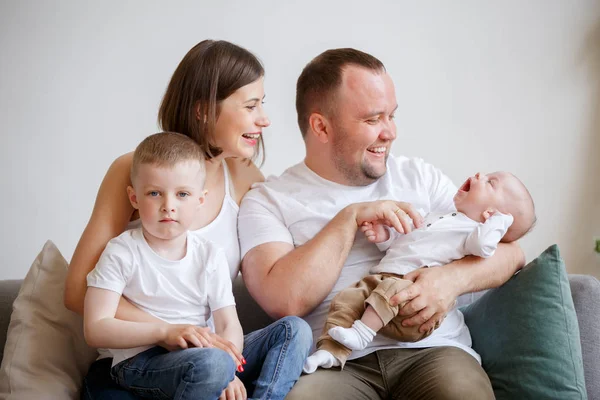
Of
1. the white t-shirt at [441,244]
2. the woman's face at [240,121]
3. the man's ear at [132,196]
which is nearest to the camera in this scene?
the man's ear at [132,196]

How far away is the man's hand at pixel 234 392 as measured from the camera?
176 cm

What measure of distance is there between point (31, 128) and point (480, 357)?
206 cm

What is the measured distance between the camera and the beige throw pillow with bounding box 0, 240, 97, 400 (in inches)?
77.3

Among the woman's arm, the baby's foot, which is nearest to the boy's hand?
the baby's foot

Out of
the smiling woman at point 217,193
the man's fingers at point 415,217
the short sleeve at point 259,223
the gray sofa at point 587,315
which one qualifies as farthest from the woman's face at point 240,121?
the gray sofa at point 587,315

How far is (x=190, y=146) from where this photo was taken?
195 centimetres

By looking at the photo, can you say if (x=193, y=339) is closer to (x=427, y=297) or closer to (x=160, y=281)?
(x=160, y=281)

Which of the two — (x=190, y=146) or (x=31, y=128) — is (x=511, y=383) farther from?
(x=31, y=128)

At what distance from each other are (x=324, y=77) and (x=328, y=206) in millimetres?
435

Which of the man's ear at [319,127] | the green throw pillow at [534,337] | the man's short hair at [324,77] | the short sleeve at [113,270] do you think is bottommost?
the green throw pillow at [534,337]

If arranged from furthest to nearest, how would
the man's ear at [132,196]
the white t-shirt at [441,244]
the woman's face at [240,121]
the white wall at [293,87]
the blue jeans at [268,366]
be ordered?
the white wall at [293,87] → the woman's face at [240,121] → the white t-shirt at [441,244] → the man's ear at [132,196] → the blue jeans at [268,366]

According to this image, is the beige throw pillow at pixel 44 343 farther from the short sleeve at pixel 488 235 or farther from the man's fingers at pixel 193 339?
the short sleeve at pixel 488 235

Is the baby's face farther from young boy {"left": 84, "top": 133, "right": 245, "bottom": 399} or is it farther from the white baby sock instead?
young boy {"left": 84, "top": 133, "right": 245, "bottom": 399}

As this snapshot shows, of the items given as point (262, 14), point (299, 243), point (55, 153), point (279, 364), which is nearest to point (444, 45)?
point (262, 14)
